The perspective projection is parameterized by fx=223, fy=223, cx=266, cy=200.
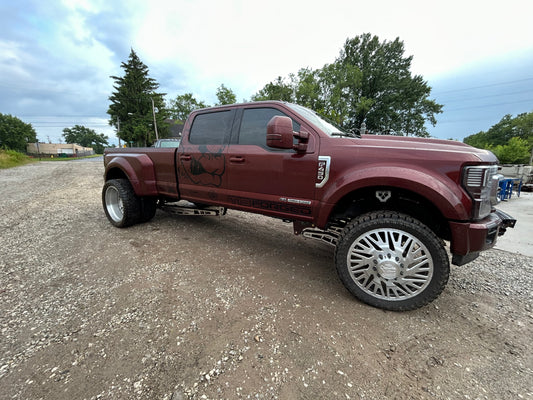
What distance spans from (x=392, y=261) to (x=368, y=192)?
663mm

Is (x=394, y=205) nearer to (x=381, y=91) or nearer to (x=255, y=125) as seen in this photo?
(x=255, y=125)

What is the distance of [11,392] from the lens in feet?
4.11

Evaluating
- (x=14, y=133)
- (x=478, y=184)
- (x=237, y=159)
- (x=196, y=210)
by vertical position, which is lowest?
(x=196, y=210)

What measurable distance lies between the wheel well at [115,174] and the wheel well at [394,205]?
12.5ft

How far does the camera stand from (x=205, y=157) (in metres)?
2.96

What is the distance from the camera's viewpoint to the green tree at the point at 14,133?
50.5m

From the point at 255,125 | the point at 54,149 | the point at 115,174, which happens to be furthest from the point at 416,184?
the point at 54,149

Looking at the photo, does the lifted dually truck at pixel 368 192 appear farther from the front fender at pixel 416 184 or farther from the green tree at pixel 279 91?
the green tree at pixel 279 91

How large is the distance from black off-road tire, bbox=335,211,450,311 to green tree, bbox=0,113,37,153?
76346 mm

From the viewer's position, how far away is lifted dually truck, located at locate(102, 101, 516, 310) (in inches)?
69.8

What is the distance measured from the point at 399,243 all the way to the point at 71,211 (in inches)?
248

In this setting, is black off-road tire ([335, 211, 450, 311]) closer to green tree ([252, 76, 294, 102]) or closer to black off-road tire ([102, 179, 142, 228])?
black off-road tire ([102, 179, 142, 228])

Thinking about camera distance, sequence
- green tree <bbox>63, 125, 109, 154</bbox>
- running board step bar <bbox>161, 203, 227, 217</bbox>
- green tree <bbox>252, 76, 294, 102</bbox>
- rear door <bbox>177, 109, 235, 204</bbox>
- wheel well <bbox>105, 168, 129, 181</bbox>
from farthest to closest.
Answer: green tree <bbox>63, 125, 109, 154</bbox> < green tree <bbox>252, 76, 294, 102</bbox> < wheel well <bbox>105, 168, 129, 181</bbox> < running board step bar <bbox>161, 203, 227, 217</bbox> < rear door <bbox>177, 109, 235, 204</bbox>

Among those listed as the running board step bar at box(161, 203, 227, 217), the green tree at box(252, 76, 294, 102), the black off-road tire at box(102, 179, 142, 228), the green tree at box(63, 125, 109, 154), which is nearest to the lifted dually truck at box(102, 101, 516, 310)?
the running board step bar at box(161, 203, 227, 217)
